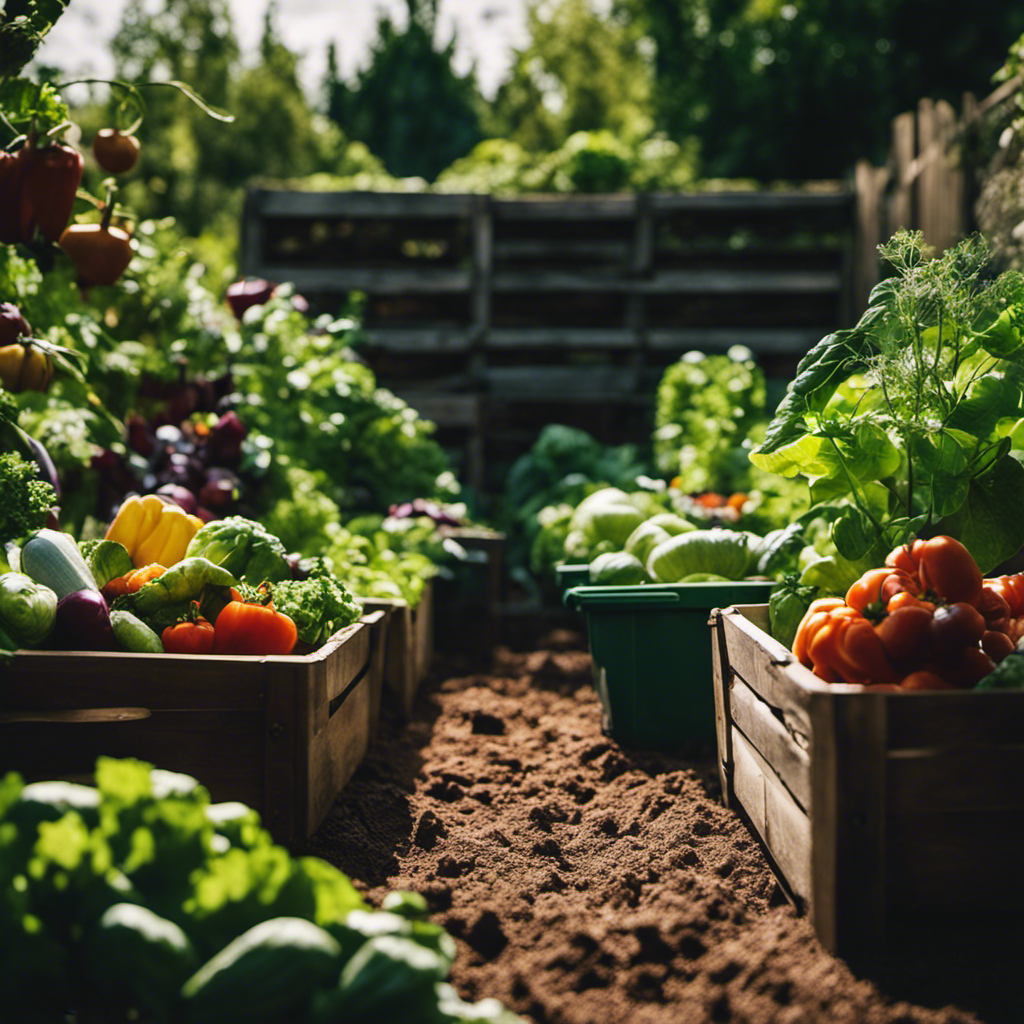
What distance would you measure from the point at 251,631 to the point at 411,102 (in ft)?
72.7

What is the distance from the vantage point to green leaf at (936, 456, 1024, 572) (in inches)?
95.7

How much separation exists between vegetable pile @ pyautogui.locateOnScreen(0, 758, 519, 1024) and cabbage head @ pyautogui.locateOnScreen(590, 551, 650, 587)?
208 centimetres

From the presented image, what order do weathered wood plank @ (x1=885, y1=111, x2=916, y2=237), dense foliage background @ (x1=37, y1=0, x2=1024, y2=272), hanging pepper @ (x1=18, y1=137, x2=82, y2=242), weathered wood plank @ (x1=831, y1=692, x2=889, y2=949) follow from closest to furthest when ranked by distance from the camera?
weathered wood plank @ (x1=831, y1=692, x2=889, y2=949) → hanging pepper @ (x1=18, y1=137, x2=82, y2=242) → weathered wood plank @ (x1=885, y1=111, x2=916, y2=237) → dense foliage background @ (x1=37, y1=0, x2=1024, y2=272)

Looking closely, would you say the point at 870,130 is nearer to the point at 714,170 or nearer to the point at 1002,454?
the point at 714,170

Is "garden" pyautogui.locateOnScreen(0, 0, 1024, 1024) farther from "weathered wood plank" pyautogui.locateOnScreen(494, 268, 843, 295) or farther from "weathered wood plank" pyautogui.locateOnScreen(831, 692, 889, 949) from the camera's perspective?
"weathered wood plank" pyautogui.locateOnScreen(494, 268, 843, 295)

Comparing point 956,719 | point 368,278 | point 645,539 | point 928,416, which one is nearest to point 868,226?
point 368,278

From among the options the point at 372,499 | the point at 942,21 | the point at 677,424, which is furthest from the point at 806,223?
the point at 942,21

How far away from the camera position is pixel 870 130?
1223 centimetres

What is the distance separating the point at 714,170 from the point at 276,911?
13303 mm

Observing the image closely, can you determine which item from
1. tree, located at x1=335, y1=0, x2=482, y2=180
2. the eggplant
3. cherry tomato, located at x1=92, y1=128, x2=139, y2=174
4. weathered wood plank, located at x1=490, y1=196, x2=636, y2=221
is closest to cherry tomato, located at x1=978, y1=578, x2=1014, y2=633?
the eggplant

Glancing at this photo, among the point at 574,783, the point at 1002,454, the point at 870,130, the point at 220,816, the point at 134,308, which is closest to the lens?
the point at 220,816

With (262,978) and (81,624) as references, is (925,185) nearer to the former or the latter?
(81,624)

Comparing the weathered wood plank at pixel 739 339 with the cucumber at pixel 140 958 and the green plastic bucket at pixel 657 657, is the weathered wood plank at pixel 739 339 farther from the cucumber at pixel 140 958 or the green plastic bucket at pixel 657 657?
the cucumber at pixel 140 958

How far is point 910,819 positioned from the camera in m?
1.87
